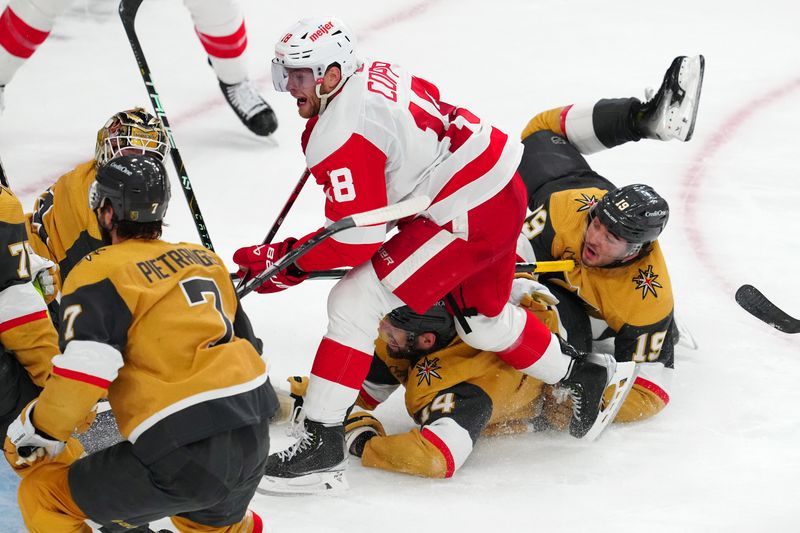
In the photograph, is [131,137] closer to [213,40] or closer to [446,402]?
[446,402]

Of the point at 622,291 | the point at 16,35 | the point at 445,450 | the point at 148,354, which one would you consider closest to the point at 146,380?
the point at 148,354

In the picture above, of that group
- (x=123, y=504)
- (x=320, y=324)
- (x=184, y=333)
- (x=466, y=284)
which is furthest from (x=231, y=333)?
(x=320, y=324)

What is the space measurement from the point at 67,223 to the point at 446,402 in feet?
3.52

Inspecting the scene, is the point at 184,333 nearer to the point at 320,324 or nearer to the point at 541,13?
the point at 320,324

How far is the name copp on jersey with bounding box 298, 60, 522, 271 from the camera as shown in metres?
2.55

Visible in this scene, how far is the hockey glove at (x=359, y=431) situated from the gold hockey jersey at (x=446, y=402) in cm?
5

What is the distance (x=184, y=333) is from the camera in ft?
6.65

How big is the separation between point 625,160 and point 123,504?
3.19 m

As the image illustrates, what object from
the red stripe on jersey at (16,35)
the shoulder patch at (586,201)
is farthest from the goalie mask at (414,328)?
the red stripe on jersey at (16,35)

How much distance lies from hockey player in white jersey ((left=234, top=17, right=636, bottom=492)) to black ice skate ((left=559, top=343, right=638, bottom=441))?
0.88 feet

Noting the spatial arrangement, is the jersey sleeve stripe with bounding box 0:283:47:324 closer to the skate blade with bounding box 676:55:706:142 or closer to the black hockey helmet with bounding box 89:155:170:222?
the black hockey helmet with bounding box 89:155:170:222

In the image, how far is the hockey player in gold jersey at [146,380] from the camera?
1982 mm

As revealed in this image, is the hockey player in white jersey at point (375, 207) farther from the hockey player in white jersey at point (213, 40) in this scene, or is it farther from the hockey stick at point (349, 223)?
the hockey player in white jersey at point (213, 40)

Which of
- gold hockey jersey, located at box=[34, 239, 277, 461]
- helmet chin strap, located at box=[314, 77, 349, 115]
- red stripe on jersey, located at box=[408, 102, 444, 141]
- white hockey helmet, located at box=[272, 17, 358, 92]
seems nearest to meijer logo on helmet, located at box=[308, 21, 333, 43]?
white hockey helmet, located at box=[272, 17, 358, 92]
